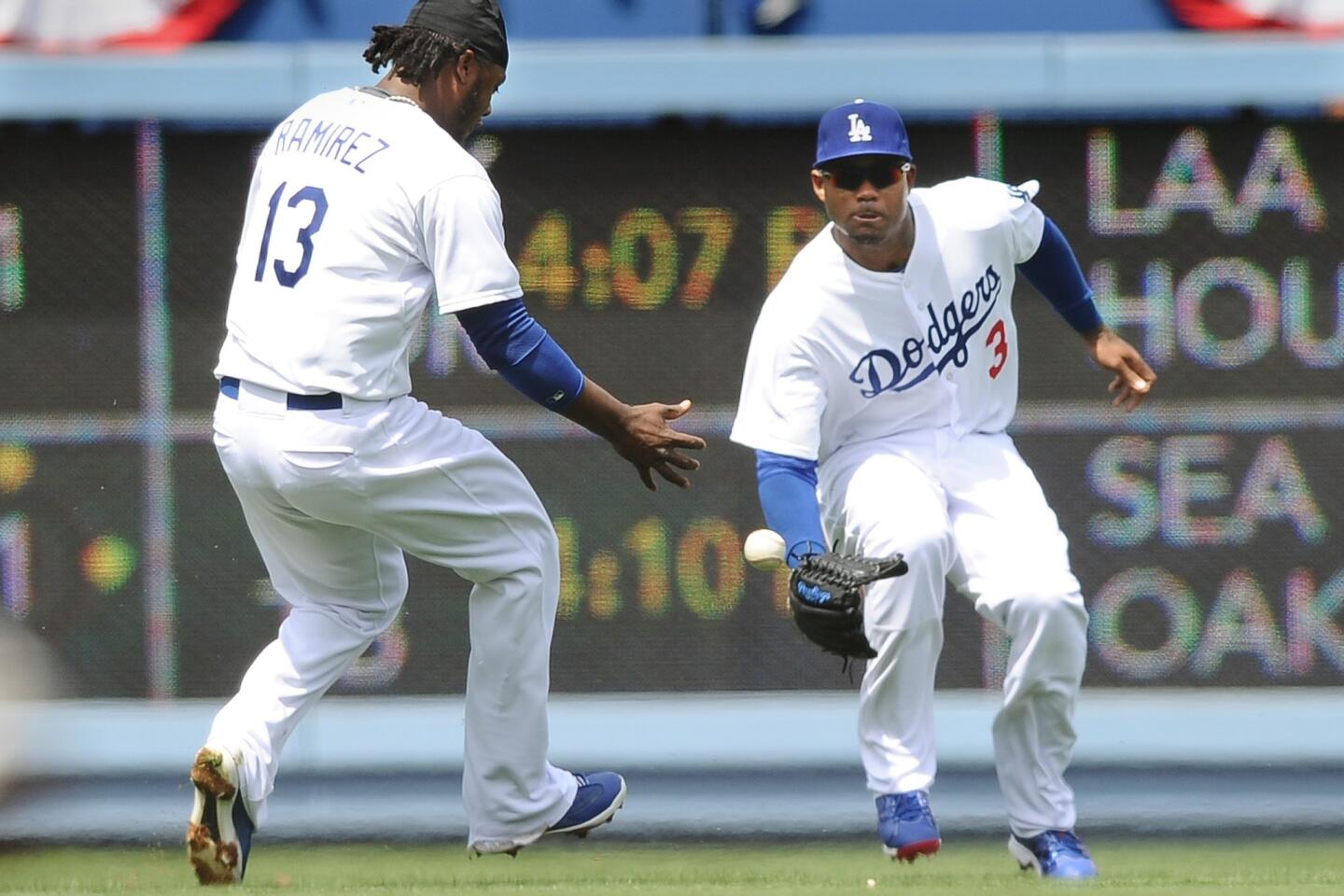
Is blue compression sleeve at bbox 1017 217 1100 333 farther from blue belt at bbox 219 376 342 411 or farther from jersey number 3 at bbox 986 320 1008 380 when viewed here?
blue belt at bbox 219 376 342 411

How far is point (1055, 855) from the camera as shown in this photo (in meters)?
4.32

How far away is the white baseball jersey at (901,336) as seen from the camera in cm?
440

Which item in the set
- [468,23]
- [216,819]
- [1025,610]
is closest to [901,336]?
[1025,610]

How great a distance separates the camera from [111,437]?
5.29 m

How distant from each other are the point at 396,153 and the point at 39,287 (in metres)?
1.64

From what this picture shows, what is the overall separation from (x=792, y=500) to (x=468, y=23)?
3.89 feet

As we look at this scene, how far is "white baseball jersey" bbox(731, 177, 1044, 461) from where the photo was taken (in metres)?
4.40

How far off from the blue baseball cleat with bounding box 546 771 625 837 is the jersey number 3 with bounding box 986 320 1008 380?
4.04 ft

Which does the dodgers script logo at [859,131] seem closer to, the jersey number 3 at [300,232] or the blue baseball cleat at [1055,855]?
the jersey number 3 at [300,232]

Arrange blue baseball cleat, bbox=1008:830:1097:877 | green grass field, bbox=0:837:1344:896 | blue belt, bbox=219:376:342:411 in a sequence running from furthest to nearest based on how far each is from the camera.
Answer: blue baseball cleat, bbox=1008:830:1097:877, blue belt, bbox=219:376:342:411, green grass field, bbox=0:837:1344:896

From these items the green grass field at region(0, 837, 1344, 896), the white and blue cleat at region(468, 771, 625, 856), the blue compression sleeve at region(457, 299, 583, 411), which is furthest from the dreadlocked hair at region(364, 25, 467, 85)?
the green grass field at region(0, 837, 1344, 896)

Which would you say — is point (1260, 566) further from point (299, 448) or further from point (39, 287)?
point (39, 287)

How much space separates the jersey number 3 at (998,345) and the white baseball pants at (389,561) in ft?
3.46

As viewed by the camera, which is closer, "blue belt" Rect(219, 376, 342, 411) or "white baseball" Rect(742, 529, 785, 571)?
"blue belt" Rect(219, 376, 342, 411)
